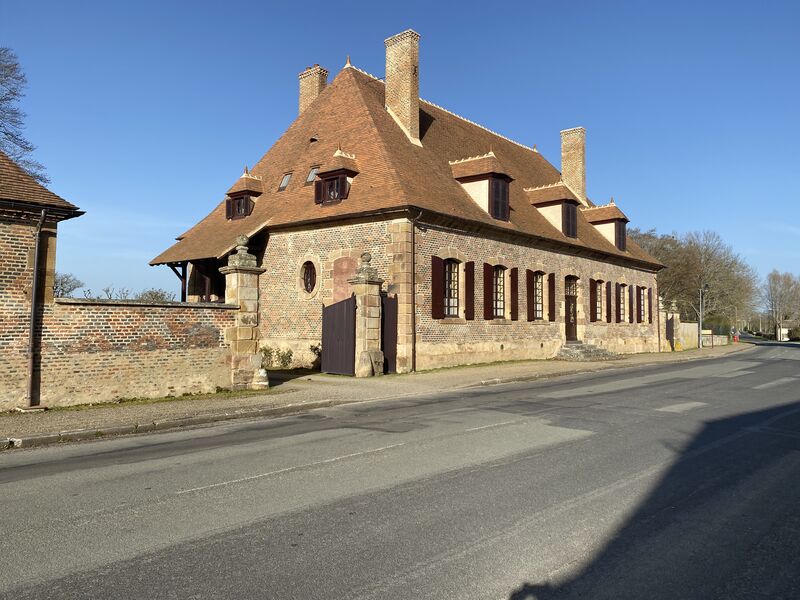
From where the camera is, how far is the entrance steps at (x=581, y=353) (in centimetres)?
2503

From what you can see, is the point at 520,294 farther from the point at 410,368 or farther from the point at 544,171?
the point at 544,171

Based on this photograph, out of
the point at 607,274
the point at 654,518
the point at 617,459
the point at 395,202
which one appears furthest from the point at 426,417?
the point at 607,274

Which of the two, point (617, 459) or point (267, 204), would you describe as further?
point (267, 204)

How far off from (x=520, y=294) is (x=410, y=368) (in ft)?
23.3

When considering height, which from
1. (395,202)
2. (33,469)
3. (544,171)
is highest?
(544,171)

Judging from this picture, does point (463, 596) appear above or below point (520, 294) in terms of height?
below

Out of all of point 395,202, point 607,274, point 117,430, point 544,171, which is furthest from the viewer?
point 544,171

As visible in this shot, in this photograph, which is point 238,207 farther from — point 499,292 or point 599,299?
point 599,299

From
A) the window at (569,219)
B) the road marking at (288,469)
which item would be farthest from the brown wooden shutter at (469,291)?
the road marking at (288,469)

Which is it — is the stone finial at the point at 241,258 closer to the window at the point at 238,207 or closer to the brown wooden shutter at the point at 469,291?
the brown wooden shutter at the point at 469,291

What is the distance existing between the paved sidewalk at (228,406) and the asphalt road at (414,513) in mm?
647

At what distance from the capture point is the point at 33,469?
6625 millimetres

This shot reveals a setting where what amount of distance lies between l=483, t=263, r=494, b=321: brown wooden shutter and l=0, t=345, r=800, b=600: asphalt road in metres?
12.5

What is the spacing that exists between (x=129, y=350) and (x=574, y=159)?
2751 centimetres
